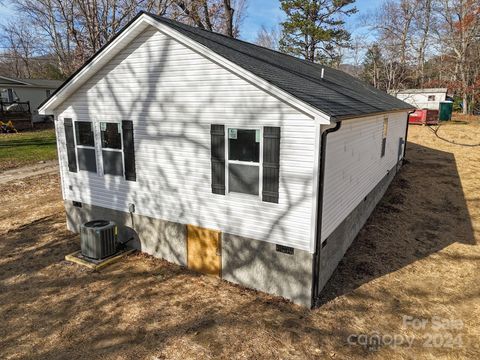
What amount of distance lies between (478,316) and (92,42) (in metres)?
22.2

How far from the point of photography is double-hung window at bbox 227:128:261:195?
22.8 ft

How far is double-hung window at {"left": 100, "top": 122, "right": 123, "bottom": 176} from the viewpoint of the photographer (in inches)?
353

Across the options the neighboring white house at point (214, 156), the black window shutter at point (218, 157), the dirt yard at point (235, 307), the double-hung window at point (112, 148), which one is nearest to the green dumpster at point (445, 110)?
the dirt yard at point (235, 307)

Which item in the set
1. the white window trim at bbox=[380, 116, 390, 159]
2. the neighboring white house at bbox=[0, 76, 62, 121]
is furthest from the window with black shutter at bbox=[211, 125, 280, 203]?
the neighboring white house at bbox=[0, 76, 62, 121]

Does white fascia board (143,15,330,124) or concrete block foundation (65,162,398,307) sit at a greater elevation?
white fascia board (143,15,330,124)

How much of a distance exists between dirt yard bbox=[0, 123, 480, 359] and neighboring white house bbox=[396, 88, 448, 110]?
36.4 metres

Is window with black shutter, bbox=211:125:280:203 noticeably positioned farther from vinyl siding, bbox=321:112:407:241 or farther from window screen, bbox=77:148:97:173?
window screen, bbox=77:148:97:173

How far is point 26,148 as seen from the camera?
24.3 m

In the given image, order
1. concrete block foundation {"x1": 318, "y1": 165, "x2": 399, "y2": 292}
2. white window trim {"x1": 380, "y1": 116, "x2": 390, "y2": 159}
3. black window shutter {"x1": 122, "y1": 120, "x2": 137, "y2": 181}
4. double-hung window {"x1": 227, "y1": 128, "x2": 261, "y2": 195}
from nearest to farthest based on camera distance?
1. double-hung window {"x1": 227, "y1": 128, "x2": 261, "y2": 195}
2. concrete block foundation {"x1": 318, "y1": 165, "x2": 399, "y2": 292}
3. black window shutter {"x1": 122, "y1": 120, "x2": 137, "y2": 181}
4. white window trim {"x1": 380, "y1": 116, "x2": 390, "y2": 159}

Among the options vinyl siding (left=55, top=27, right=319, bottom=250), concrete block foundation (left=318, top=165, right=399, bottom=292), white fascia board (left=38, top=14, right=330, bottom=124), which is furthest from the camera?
concrete block foundation (left=318, top=165, right=399, bottom=292)

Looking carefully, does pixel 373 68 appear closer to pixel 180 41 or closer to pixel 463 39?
pixel 463 39

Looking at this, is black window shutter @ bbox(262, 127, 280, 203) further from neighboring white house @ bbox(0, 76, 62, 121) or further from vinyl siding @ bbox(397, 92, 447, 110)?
vinyl siding @ bbox(397, 92, 447, 110)

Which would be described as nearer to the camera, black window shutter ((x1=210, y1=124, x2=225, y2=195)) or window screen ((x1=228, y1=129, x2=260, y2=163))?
window screen ((x1=228, y1=129, x2=260, y2=163))

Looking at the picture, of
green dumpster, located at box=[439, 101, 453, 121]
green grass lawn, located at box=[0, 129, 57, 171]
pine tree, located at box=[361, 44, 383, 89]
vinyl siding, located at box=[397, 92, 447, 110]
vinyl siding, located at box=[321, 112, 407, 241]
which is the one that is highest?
pine tree, located at box=[361, 44, 383, 89]
